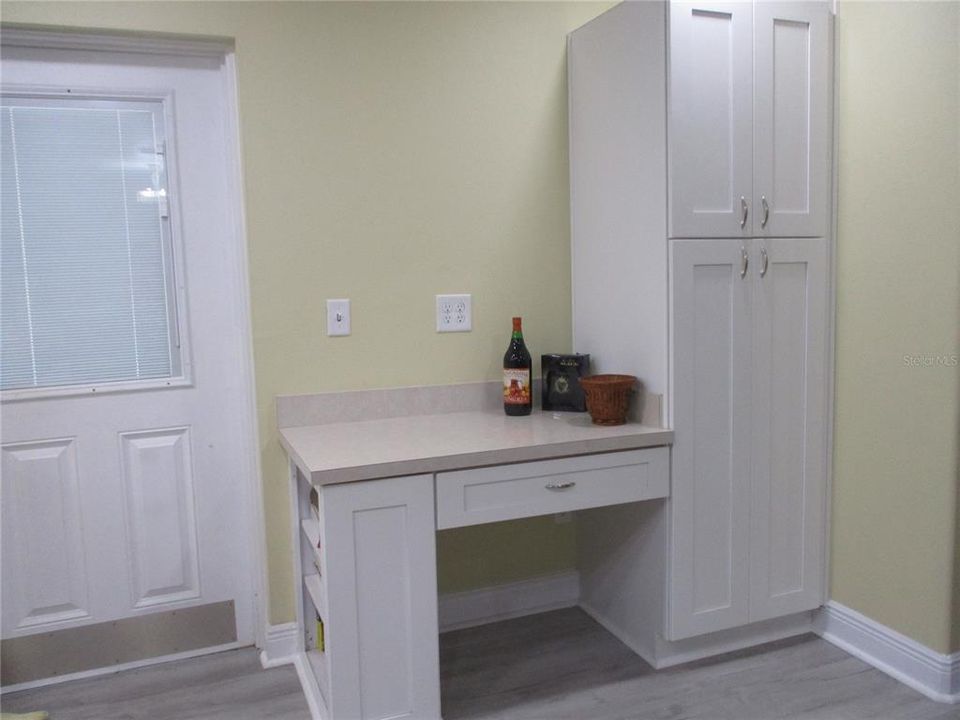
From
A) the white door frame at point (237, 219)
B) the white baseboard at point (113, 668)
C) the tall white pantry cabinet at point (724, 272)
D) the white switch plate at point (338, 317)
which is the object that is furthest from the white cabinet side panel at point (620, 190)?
the white baseboard at point (113, 668)

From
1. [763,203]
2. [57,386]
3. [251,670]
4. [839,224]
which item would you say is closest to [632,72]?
[763,203]

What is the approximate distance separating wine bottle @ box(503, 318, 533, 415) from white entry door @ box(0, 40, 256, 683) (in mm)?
796

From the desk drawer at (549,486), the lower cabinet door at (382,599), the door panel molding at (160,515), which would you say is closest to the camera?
the lower cabinet door at (382,599)

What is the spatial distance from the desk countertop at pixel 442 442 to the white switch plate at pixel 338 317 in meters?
0.29

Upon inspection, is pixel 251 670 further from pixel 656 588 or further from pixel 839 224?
pixel 839 224

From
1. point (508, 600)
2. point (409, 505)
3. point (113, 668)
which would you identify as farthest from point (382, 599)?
point (113, 668)

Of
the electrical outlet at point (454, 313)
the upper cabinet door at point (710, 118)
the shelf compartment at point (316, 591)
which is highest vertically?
the upper cabinet door at point (710, 118)

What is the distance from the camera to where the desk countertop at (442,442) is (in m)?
1.92

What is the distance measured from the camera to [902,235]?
2.20 m

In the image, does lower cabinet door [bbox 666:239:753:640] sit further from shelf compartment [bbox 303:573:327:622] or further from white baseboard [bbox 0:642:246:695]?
white baseboard [bbox 0:642:246:695]

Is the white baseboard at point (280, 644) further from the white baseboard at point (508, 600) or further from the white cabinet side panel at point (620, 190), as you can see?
the white cabinet side panel at point (620, 190)

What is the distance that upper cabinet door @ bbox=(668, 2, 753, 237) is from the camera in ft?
7.09

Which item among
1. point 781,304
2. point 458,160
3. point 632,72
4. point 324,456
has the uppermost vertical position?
point 632,72

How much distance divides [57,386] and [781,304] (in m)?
2.14
